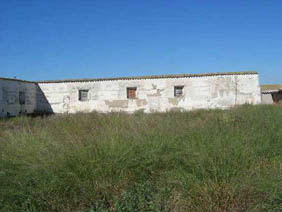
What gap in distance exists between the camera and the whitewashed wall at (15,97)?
10.3 m

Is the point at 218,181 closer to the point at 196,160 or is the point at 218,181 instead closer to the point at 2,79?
the point at 196,160

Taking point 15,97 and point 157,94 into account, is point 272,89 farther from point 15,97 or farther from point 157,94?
point 15,97

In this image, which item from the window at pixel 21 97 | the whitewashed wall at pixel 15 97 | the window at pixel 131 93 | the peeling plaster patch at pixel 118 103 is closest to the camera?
the whitewashed wall at pixel 15 97

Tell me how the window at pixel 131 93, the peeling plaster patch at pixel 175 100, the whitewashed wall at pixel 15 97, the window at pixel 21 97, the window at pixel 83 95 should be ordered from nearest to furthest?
1. the whitewashed wall at pixel 15 97
2. the window at pixel 21 97
3. the peeling plaster patch at pixel 175 100
4. the window at pixel 131 93
5. the window at pixel 83 95

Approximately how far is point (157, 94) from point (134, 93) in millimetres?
1556

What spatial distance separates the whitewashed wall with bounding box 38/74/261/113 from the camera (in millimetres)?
11086

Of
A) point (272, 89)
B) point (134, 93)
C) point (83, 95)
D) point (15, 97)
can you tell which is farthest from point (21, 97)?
point (272, 89)

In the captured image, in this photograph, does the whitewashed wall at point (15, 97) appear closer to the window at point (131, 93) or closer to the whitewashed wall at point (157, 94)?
the whitewashed wall at point (157, 94)

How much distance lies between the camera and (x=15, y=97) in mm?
11094

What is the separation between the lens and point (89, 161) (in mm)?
2191

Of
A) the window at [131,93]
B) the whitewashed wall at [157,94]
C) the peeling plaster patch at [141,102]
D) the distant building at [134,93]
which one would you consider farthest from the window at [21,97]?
the peeling plaster patch at [141,102]

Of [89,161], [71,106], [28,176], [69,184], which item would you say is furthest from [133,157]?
[71,106]

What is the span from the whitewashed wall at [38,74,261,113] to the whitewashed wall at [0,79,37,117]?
843 mm

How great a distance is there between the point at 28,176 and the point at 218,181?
2198 mm
